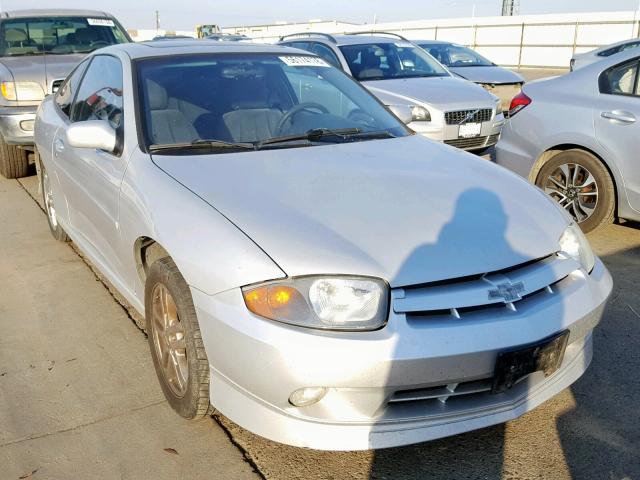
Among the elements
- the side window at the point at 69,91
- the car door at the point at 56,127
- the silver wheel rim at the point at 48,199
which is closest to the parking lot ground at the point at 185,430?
the car door at the point at 56,127

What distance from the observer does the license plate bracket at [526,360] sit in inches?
88.0

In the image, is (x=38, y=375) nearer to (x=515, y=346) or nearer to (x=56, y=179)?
(x=56, y=179)

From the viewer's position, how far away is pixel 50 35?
8133 mm

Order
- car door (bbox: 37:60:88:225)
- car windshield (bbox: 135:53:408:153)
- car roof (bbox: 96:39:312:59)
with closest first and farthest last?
car windshield (bbox: 135:53:408:153), car roof (bbox: 96:39:312:59), car door (bbox: 37:60:88:225)

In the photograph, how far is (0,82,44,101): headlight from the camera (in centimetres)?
680

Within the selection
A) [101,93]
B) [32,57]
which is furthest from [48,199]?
[32,57]

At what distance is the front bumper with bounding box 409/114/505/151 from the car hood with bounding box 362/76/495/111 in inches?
9.1

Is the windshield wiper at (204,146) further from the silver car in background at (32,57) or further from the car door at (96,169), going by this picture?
the silver car in background at (32,57)

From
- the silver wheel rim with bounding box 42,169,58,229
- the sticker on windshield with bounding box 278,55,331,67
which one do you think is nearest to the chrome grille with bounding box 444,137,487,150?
the sticker on windshield with bounding box 278,55,331,67

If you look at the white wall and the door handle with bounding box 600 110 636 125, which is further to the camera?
the white wall

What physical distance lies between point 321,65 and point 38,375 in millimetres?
2488

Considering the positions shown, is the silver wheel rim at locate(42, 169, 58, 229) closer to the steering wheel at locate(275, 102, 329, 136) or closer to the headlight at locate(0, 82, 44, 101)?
the headlight at locate(0, 82, 44, 101)

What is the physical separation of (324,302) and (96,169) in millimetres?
1818

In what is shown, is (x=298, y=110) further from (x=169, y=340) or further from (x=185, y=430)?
(x=185, y=430)
